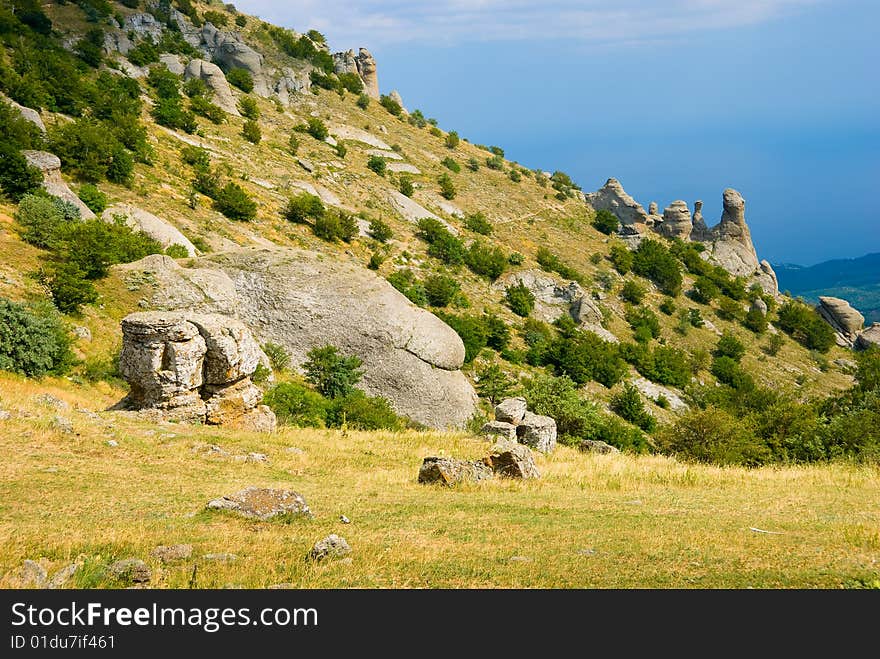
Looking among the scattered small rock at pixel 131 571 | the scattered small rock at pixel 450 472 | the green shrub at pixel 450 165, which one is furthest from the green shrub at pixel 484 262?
the scattered small rock at pixel 131 571

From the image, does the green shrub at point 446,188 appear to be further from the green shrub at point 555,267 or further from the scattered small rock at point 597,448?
the scattered small rock at point 597,448

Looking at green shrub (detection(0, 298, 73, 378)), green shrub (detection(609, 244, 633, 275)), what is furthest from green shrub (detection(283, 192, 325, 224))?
green shrub (detection(609, 244, 633, 275))

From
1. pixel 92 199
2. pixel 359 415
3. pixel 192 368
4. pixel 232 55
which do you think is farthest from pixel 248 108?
pixel 192 368

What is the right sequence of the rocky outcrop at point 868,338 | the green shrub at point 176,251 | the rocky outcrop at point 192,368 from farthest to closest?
the rocky outcrop at point 868,338
the green shrub at point 176,251
the rocky outcrop at point 192,368

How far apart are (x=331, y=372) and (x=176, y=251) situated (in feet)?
40.9

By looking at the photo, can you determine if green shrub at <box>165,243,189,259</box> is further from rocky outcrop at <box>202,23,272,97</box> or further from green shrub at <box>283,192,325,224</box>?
rocky outcrop at <box>202,23,272,97</box>

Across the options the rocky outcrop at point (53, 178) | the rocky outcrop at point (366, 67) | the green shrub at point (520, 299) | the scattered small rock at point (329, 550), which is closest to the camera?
the scattered small rock at point (329, 550)

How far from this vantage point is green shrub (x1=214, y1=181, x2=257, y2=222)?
41.5 meters

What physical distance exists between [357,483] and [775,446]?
2065 centimetres

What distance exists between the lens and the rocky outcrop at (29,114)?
34781mm

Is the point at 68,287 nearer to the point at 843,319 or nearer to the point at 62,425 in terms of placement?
the point at 62,425

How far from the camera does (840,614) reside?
5887mm

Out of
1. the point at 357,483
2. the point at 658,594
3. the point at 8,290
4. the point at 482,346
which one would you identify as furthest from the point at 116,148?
the point at 658,594

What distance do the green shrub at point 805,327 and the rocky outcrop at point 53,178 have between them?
230 ft
